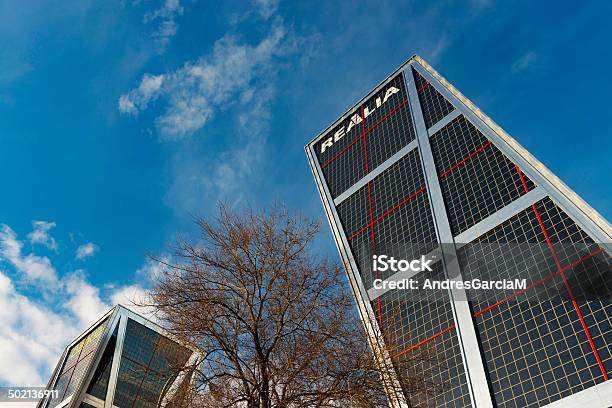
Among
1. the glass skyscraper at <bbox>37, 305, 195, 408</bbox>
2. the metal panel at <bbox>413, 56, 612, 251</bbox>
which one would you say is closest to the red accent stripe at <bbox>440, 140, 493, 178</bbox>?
the metal panel at <bbox>413, 56, 612, 251</bbox>

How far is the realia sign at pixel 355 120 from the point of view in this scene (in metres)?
47.2

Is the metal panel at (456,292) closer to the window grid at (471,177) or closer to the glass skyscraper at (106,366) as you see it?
the window grid at (471,177)

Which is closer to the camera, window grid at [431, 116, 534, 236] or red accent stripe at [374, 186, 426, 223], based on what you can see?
window grid at [431, 116, 534, 236]

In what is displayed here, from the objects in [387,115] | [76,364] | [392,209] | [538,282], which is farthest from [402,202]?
[76,364]

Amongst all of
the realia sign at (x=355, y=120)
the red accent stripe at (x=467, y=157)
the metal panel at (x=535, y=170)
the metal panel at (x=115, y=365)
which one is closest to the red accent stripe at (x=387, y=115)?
the realia sign at (x=355, y=120)

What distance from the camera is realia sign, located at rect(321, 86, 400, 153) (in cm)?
4722

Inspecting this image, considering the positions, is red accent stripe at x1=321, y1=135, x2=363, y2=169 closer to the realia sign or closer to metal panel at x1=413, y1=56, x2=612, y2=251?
the realia sign

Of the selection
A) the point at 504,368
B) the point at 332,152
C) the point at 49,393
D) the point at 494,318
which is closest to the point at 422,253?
the point at 494,318

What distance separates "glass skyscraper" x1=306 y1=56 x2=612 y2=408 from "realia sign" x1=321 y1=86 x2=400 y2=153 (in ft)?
13.9

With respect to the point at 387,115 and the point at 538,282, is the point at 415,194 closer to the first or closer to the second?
the point at 538,282

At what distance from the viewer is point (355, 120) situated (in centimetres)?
4994

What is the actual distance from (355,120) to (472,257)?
26.3 metres

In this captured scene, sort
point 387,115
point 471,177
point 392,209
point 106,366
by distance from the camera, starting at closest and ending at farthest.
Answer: point 471,177
point 392,209
point 387,115
point 106,366

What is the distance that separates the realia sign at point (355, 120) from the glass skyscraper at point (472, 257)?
4.25 metres
